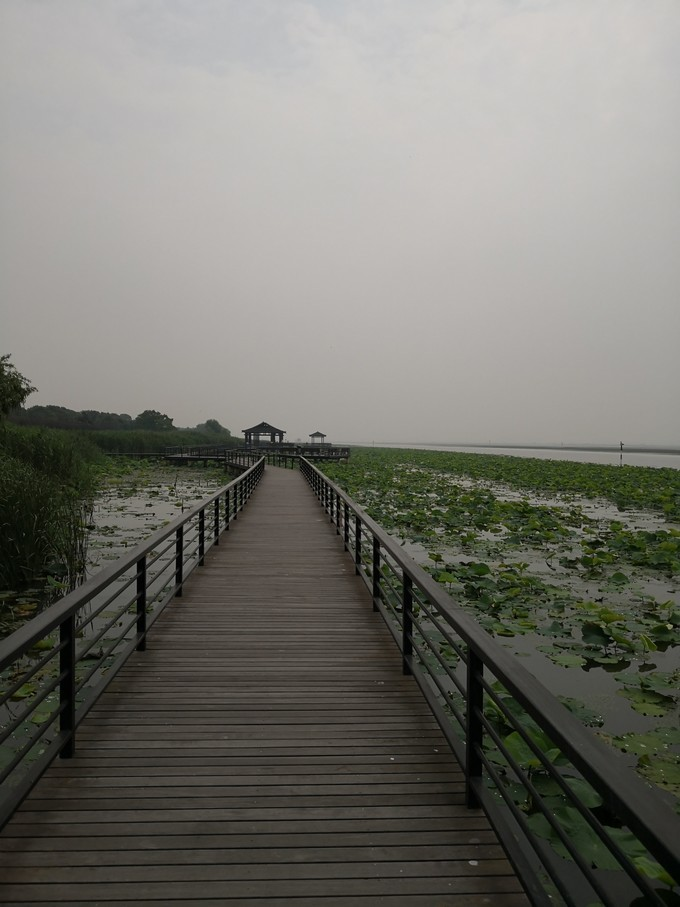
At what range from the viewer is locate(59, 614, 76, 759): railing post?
2.36 m

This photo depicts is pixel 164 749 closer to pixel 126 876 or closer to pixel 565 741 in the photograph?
pixel 126 876

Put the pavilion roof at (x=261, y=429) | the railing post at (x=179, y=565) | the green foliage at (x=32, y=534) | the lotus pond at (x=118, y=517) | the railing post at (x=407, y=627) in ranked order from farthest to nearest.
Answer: the pavilion roof at (x=261, y=429)
the green foliage at (x=32, y=534)
the lotus pond at (x=118, y=517)
the railing post at (x=179, y=565)
the railing post at (x=407, y=627)

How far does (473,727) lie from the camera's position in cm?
210

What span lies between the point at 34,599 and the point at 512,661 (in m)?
5.67

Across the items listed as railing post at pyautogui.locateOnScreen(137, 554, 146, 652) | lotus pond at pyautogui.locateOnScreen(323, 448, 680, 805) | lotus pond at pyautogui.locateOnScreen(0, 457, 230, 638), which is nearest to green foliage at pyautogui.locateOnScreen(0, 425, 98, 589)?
lotus pond at pyautogui.locateOnScreen(0, 457, 230, 638)

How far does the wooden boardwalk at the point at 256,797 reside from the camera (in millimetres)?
1712

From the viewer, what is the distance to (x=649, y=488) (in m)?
16.9

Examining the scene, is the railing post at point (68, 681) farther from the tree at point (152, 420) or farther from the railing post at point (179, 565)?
the tree at point (152, 420)

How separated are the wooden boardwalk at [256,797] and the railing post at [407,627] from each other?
0.11 metres

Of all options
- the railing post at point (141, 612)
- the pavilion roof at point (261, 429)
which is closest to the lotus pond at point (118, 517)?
the railing post at point (141, 612)

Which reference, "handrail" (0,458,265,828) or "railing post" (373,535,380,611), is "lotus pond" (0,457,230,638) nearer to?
"handrail" (0,458,265,828)

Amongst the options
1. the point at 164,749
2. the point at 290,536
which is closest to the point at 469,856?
the point at 164,749

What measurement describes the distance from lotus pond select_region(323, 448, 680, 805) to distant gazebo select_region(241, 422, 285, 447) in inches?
1057

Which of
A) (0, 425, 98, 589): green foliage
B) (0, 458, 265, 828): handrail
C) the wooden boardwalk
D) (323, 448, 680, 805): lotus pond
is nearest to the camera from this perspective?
the wooden boardwalk
